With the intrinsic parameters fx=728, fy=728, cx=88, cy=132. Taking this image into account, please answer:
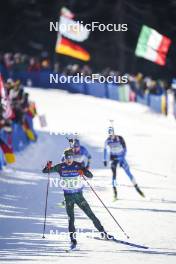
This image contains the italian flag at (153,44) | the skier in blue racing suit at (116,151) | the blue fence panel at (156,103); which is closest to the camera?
the skier in blue racing suit at (116,151)

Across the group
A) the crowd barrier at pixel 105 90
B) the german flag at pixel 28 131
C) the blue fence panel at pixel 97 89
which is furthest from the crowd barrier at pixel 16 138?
the blue fence panel at pixel 97 89

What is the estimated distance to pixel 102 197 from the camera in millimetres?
16250

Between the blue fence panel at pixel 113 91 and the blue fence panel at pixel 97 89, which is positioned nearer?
the blue fence panel at pixel 113 91

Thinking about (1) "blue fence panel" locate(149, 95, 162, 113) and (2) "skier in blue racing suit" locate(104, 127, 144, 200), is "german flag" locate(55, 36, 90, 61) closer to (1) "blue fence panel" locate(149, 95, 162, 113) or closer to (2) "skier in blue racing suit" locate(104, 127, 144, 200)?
(1) "blue fence panel" locate(149, 95, 162, 113)

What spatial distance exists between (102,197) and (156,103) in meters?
15.4

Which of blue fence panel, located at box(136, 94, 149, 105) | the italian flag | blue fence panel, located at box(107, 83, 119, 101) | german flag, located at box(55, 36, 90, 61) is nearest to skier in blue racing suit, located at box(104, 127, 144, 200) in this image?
the italian flag

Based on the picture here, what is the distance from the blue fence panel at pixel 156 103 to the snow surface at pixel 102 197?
5.43 ft

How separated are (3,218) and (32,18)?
30.9 metres

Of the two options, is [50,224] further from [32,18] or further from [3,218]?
[32,18]

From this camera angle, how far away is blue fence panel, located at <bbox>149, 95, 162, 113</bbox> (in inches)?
1218

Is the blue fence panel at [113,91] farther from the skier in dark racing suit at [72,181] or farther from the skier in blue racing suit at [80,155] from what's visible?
the skier in dark racing suit at [72,181]

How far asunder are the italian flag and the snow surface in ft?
8.47

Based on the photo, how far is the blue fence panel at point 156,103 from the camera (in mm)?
30938

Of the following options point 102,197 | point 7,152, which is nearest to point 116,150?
point 102,197
